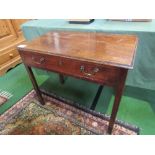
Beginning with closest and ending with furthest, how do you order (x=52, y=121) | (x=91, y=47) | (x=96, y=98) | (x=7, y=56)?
(x=91, y=47)
(x=52, y=121)
(x=96, y=98)
(x=7, y=56)

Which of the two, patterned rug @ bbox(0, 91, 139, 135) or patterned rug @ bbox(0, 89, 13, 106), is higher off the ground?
patterned rug @ bbox(0, 91, 139, 135)

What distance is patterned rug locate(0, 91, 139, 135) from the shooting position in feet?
4.19

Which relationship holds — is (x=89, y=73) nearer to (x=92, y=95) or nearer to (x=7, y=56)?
(x=92, y=95)

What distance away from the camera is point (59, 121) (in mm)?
1388

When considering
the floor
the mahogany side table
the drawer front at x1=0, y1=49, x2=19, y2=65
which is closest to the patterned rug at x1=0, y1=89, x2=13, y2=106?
the floor

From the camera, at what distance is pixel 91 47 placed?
986 millimetres

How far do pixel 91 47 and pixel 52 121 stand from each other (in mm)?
798

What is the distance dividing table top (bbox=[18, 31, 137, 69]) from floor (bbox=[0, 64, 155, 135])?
69 cm

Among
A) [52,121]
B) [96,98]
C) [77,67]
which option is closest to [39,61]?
[77,67]

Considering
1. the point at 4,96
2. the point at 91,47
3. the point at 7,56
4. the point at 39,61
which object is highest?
the point at 91,47

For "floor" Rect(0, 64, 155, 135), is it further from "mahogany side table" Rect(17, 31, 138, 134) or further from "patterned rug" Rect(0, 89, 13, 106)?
"mahogany side table" Rect(17, 31, 138, 134)

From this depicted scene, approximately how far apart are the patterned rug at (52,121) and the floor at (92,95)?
0.34ft
